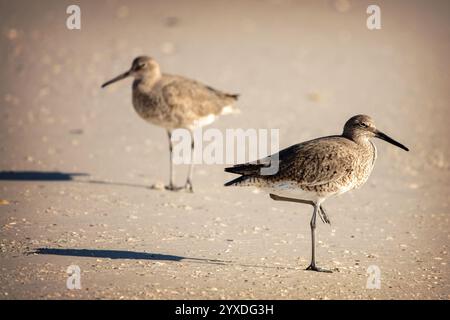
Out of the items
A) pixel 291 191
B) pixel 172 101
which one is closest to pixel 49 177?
pixel 172 101

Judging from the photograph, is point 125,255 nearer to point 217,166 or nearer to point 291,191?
point 291,191

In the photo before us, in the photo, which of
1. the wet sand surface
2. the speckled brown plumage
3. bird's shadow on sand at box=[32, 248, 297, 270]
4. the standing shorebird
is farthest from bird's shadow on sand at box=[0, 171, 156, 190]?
the standing shorebird

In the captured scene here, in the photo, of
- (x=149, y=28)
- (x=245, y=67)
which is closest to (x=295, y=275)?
(x=245, y=67)

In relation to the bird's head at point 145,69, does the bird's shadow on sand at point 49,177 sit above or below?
below

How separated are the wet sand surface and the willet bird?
823 mm

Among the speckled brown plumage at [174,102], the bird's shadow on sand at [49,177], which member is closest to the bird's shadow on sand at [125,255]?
the bird's shadow on sand at [49,177]

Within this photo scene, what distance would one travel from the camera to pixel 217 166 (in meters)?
12.5

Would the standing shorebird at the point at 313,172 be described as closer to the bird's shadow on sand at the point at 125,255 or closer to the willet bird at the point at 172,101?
the bird's shadow on sand at the point at 125,255

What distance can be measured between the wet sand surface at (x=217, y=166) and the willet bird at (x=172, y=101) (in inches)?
32.4

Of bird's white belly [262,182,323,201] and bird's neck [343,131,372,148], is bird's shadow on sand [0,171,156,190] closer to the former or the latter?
bird's white belly [262,182,323,201]

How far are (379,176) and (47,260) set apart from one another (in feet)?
19.5

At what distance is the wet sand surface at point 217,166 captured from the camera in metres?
7.89

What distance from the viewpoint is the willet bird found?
11.6m

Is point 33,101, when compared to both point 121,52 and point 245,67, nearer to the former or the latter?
point 121,52
